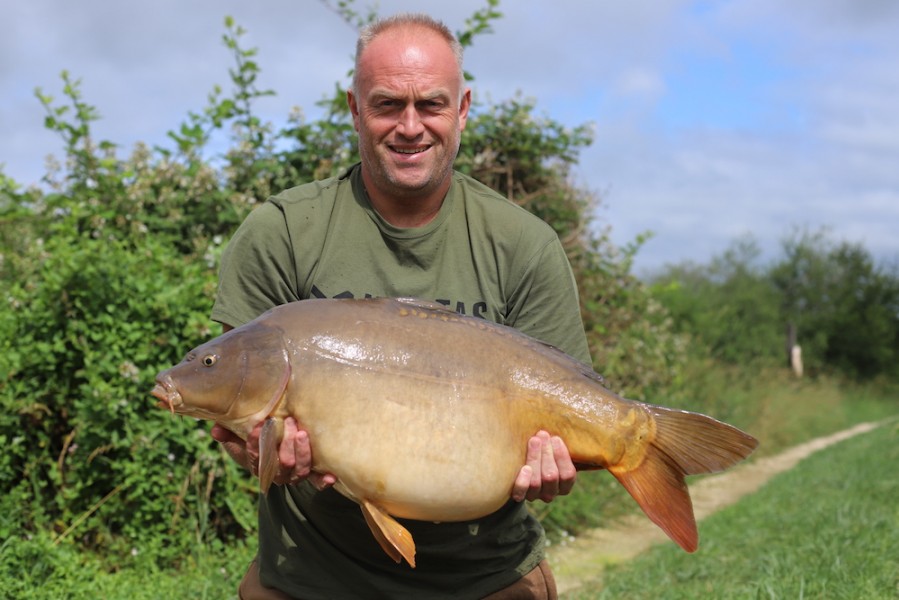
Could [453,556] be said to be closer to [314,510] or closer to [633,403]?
[314,510]

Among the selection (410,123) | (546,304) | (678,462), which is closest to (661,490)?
(678,462)

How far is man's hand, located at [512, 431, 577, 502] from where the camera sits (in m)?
2.31

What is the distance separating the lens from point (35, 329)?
4.88 m

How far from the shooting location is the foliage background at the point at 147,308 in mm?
4746

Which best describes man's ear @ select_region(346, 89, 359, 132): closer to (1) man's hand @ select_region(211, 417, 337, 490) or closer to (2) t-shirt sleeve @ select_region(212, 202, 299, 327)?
(2) t-shirt sleeve @ select_region(212, 202, 299, 327)

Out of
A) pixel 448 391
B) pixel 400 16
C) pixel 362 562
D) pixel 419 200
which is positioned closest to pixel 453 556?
pixel 362 562

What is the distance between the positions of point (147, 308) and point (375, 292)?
274 centimetres

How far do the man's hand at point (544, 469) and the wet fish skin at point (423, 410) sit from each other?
0.03 meters

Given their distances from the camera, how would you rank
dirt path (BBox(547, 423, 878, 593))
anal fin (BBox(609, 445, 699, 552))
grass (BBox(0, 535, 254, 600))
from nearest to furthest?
anal fin (BBox(609, 445, 699, 552)) < grass (BBox(0, 535, 254, 600)) < dirt path (BBox(547, 423, 878, 593))

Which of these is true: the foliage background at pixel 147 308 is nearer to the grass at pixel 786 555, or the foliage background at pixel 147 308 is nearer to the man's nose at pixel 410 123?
the grass at pixel 786 555

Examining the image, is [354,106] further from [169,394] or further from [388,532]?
[388,532]

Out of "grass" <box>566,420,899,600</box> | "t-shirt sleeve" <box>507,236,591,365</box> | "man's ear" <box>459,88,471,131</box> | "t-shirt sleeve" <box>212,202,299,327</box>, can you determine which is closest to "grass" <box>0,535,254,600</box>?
"grass" <box>566,420,899,600</box>

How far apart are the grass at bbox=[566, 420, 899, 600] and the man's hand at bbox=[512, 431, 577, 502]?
2.83m

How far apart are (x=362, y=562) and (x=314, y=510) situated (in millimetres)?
196
